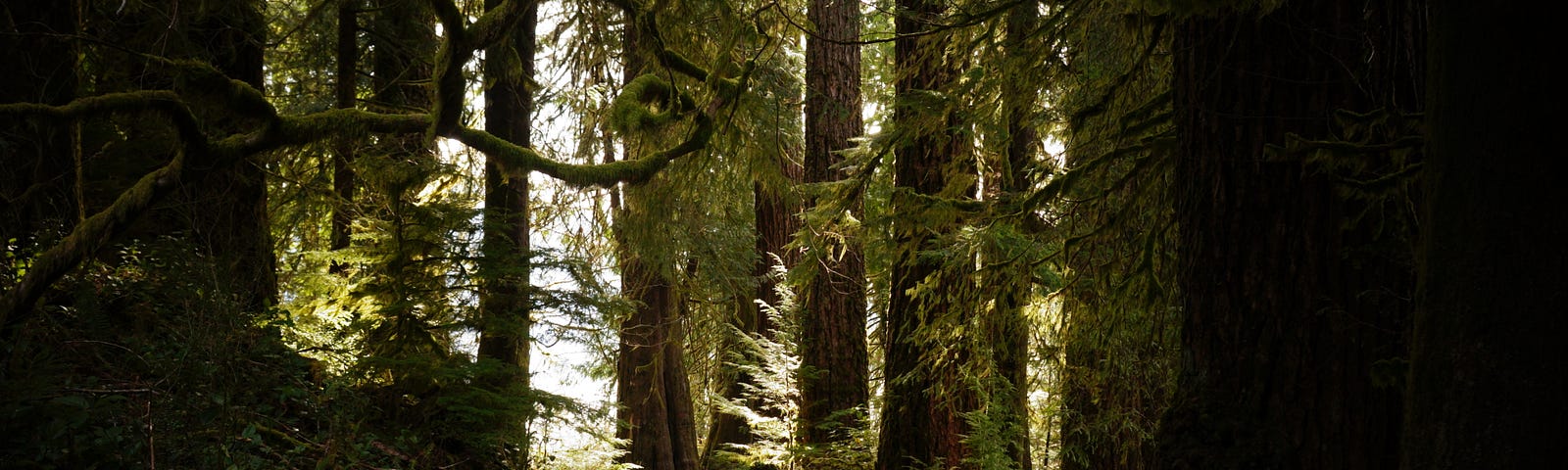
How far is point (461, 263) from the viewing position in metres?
7.21

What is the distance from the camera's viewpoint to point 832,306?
9.65 metres

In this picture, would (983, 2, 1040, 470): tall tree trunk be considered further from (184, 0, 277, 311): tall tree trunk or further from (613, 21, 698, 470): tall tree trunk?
(184, 0, 277, 311): tall tree trunk

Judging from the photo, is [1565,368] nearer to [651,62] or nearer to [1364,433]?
[1364,433]

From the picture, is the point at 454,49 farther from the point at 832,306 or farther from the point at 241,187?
the point at 832,306

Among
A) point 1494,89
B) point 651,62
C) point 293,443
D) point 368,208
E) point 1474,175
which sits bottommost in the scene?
point 293,443

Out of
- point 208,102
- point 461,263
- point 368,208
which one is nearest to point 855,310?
point 461,263

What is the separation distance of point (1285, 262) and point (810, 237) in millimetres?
4678

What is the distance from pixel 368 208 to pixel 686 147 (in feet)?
12.4

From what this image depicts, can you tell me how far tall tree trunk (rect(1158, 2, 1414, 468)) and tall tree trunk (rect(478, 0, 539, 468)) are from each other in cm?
466

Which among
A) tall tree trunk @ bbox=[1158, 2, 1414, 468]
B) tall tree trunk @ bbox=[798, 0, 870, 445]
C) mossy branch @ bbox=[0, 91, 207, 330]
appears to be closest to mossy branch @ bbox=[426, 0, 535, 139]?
mossy branch @ bbox=[0, 91, 207, 330]

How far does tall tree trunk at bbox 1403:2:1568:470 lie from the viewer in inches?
76.7

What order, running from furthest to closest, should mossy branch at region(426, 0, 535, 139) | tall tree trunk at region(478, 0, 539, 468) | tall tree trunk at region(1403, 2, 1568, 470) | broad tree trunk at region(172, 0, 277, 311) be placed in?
tall tree trunk at region(478, 0, 539, 468), broad tree trunk at region(172, 0, 277, 311), mossy branch at region(426, 0, 535, 139), tall tree trunk at region(1403, 2, 1568, 470)

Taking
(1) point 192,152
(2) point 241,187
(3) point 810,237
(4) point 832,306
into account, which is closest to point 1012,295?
(3) point 810,237

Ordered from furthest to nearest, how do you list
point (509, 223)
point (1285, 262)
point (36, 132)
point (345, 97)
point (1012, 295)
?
point (345, 97) < point (509, 223) < point (1012, 295) < point (36, 132) < point (1285, 262)
